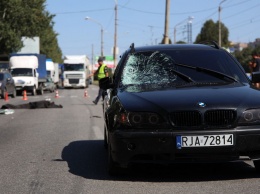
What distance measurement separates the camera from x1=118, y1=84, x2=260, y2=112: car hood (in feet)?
18.1

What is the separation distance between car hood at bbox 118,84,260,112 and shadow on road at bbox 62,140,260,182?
92 centimetres

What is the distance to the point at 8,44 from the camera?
52.1 m

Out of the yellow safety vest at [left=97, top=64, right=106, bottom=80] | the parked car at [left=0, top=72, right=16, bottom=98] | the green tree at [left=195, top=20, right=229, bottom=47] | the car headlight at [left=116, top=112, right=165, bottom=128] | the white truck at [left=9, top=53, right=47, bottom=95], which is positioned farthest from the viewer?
the green tree at [left=195, top=20, right=229, bottom=47]

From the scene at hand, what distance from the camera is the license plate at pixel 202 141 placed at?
17.7 feet

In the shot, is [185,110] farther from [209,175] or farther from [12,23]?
[12,23]

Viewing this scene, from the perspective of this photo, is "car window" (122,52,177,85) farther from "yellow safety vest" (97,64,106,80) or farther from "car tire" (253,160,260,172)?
"yellow safety vest" (97,64,106,80)

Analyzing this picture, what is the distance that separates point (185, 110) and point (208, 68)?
144 cm

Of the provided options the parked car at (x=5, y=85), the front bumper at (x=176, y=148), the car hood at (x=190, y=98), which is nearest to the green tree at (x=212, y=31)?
the parked car at (x=5, y=85)

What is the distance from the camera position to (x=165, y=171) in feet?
21.2

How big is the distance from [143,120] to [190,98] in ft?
1.86

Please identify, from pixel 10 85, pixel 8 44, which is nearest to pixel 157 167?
pixel 10 85

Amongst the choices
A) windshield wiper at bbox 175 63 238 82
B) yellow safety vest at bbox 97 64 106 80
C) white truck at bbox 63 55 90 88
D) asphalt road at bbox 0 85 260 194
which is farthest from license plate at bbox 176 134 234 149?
white truck at bbox 63 55 90 88

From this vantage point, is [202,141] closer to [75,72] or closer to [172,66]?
[172,66]

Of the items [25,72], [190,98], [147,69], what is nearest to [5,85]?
[25,72]
